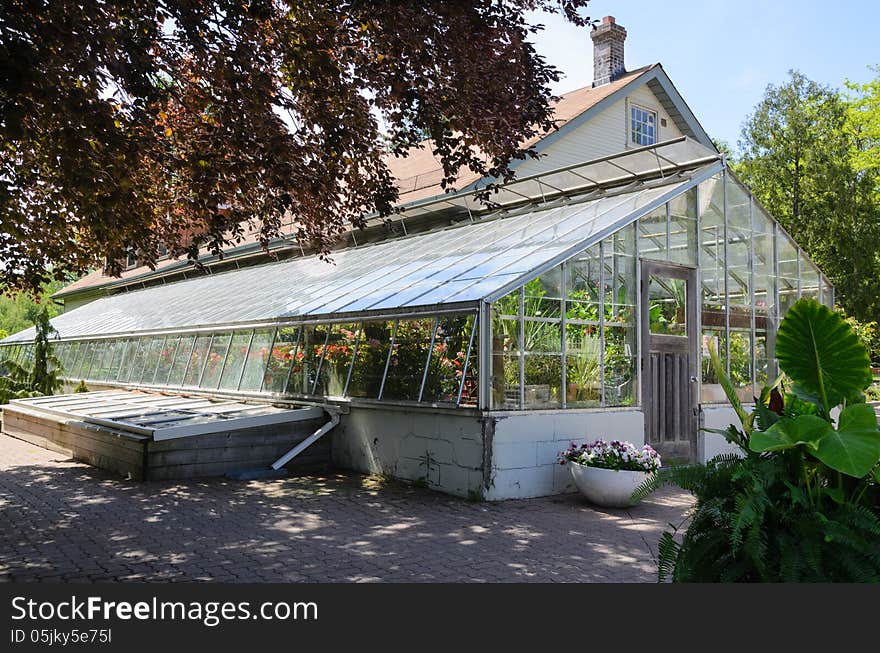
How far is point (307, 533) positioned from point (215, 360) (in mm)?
8224

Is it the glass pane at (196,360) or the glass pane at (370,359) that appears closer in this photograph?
the glass pane at (370,359)

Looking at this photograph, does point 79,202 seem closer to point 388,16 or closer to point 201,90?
point 201,90

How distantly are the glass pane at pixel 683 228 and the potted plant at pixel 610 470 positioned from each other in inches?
158

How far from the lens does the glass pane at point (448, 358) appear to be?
9719 mm

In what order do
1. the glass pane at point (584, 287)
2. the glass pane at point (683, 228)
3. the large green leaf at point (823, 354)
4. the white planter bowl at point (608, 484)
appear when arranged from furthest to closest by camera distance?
the glass pane at point (683, 228), the glass pane at point (584, 287), the white planter bowl at point (608, 484), the large green leaf at point (823, 354)

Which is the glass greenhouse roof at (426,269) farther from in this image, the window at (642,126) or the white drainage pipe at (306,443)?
the window at (642,126)

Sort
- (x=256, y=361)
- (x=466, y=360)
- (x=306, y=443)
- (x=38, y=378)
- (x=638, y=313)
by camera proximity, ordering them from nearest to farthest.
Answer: (x=466, y=360), (x=638, y=313), (x=306, y=443), (x=256, y=361), (x=38, y=378)

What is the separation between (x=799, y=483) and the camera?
3.99 metres

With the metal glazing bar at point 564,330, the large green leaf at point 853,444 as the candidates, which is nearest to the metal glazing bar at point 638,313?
the metal glazing bar at point 564,330

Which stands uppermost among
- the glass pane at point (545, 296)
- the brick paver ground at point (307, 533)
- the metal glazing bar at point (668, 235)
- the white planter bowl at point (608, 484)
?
the metal glazing bar at point (668, 235)

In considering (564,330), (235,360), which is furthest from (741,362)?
(235,360)

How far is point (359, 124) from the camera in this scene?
8102 mm

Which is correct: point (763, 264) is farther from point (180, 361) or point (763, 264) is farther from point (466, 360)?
point (180, 361)

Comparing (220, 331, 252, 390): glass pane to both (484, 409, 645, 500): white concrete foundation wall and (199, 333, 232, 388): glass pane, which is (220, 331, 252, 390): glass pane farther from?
(484, 409, 645, 500): white concrete foundation wall
